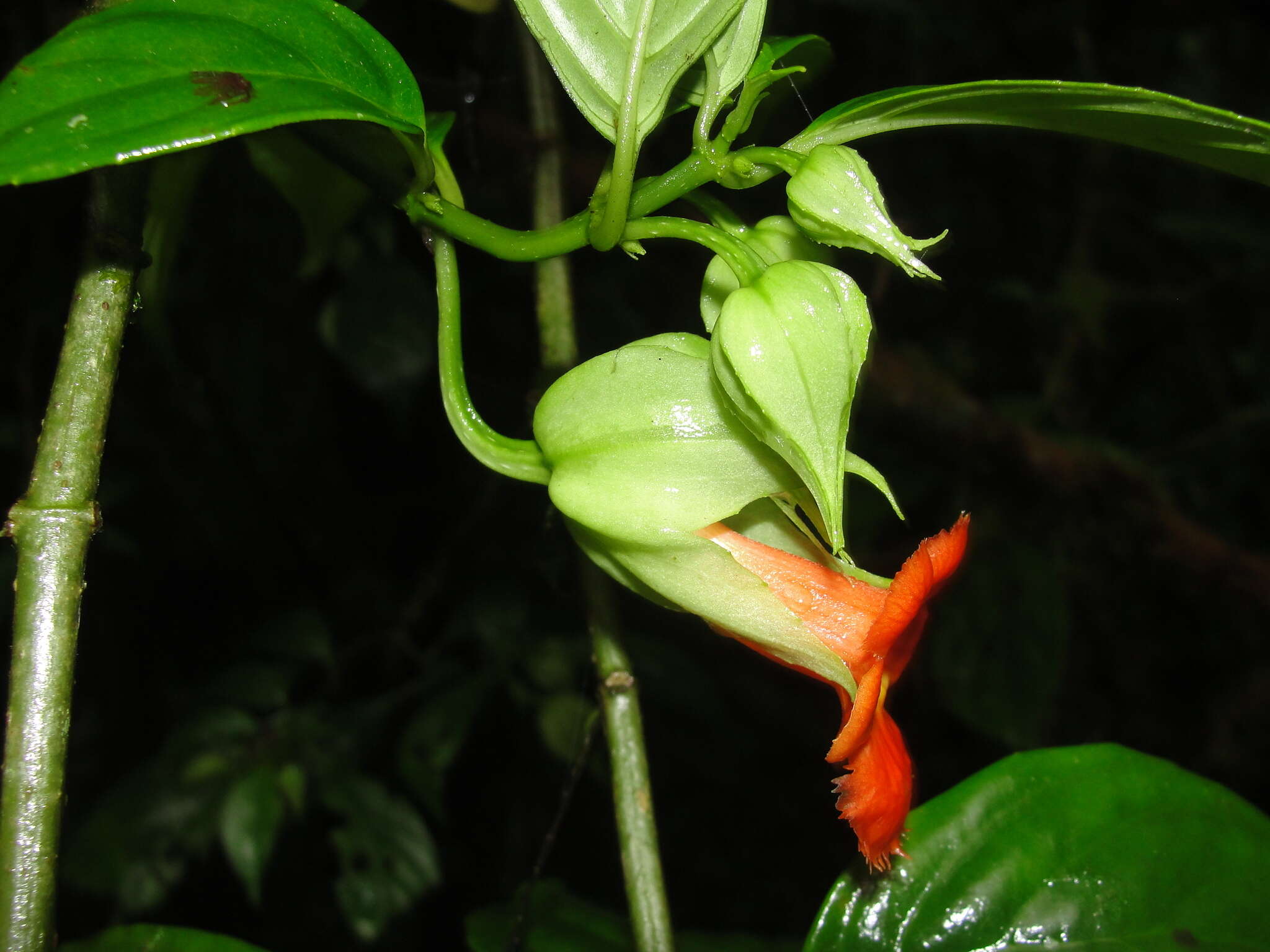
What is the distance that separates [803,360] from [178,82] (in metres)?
0.34

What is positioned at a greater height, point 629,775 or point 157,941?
point 629,775

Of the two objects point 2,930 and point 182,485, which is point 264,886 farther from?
point 2,930

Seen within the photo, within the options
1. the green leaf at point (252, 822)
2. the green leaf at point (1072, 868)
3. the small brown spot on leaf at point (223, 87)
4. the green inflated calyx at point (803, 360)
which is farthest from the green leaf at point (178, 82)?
the green leaf at point (252, 822)

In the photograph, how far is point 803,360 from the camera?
0.55 meters

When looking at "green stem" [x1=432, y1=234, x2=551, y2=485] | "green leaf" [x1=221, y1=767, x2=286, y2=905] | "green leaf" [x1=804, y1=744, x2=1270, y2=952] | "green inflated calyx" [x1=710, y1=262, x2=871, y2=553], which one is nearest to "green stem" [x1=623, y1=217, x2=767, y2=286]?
"green inflated calyx" [x1=710, y1=262, x2=871, y2=553]

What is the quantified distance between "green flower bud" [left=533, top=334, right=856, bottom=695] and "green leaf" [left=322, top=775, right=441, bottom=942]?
130 centimetres

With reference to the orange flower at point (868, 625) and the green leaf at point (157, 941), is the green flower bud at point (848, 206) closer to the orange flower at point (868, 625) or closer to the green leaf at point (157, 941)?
the orange flower at point (868, 625)

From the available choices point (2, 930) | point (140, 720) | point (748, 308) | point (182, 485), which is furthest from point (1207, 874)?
point (140, 720)

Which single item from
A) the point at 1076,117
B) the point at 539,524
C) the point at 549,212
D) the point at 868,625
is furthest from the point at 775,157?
the point at 539,524

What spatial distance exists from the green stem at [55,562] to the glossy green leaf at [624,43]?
270 millimetres

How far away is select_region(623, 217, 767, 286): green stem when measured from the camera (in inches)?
22.4

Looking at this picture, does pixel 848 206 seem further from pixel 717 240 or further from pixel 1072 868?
pixel 1072 868

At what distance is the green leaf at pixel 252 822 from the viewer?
5.00 ft

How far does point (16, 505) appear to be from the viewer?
55cm
